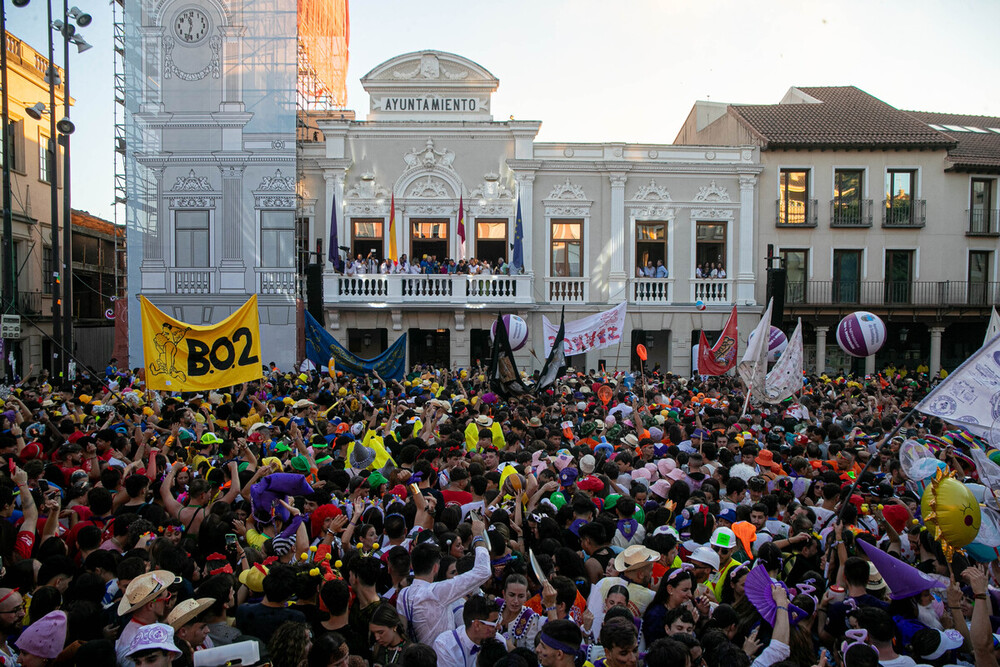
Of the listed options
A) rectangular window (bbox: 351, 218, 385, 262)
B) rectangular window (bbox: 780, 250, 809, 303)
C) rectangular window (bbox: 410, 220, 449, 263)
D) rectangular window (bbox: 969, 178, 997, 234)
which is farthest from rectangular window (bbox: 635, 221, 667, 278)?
rectangular window (bbox: 969, 178, 997, 234)

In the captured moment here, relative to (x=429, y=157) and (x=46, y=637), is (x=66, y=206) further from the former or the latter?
(x=46, y=637)

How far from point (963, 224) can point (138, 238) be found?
27042mm

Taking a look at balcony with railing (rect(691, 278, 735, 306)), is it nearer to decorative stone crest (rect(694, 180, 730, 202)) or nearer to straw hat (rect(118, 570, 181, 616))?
decorative stone crest (rect(694, 180, 730, 202))

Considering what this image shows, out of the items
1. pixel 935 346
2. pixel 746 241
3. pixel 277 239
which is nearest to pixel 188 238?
pixel 277 239

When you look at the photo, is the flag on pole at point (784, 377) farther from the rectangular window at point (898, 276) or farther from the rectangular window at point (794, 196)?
the rectangular window at point (898, 276)

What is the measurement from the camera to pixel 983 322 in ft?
84.4

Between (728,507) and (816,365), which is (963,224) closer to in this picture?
(816,365)

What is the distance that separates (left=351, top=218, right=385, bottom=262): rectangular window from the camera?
23422mm

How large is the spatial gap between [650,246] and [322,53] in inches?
585

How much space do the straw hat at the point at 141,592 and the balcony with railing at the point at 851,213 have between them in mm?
24862

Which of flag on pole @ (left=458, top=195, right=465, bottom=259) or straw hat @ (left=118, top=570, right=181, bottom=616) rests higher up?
flag on pole @ (left=458, top=195, right=465, bottom=259)

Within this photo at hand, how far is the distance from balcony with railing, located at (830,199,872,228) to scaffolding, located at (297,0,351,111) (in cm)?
1835

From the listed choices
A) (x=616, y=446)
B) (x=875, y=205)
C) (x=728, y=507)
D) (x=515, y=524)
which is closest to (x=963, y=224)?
(x=875, y=205)

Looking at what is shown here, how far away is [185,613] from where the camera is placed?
3871 millimetres
